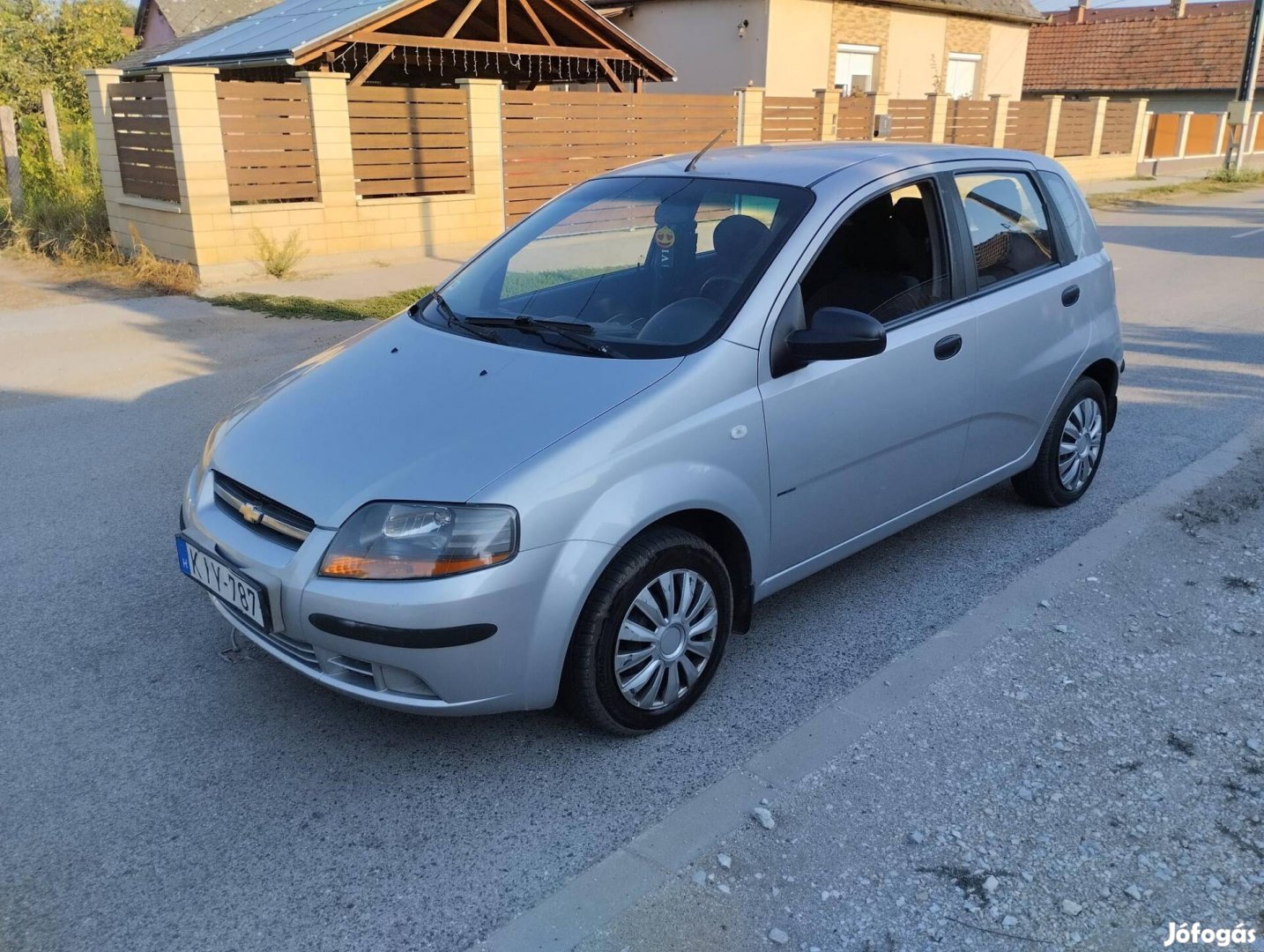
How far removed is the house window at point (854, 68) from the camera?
2453 centimetres

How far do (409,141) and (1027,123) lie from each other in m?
17.7

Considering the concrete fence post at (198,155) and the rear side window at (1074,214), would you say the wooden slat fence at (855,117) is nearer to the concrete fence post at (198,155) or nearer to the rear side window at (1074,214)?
the concrete fence post at (198,155)

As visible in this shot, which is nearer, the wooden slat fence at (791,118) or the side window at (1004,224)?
the side window at (1004,224)

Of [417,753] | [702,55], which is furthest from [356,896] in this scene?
[702,55]

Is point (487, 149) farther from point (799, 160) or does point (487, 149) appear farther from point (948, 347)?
point (948, 347)

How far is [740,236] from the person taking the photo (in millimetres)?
3758

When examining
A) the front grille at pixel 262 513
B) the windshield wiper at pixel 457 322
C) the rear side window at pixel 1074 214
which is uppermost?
the rear side window at pixel 1074 214

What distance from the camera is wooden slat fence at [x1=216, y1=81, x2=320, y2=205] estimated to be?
39.0 ft

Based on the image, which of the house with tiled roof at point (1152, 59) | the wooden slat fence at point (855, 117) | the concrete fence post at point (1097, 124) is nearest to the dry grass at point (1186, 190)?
the concrete fence post at point (1097, 124)

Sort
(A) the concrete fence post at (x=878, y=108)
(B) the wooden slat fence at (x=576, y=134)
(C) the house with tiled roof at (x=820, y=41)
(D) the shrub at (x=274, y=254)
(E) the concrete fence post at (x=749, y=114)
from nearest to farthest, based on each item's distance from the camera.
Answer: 1. (D) the shrub at (x=274, y=254)
2. (B) the wooden slat fence at (x=576, y=134)
3. (E) the concrete fence post at (x=749, y=114)
4. (A) the concrete fence post at (x=878, y=108)
5. (C) the house with tiled roof at (x=820, y=41)

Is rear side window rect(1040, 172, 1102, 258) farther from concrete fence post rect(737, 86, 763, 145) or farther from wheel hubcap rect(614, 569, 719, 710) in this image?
concrete fence post rect(737, 86, 763, 145)

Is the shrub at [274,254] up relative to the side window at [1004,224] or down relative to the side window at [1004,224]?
down

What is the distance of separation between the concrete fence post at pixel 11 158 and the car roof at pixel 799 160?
1395cm

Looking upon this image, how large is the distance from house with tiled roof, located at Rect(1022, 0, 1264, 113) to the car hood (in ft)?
139
